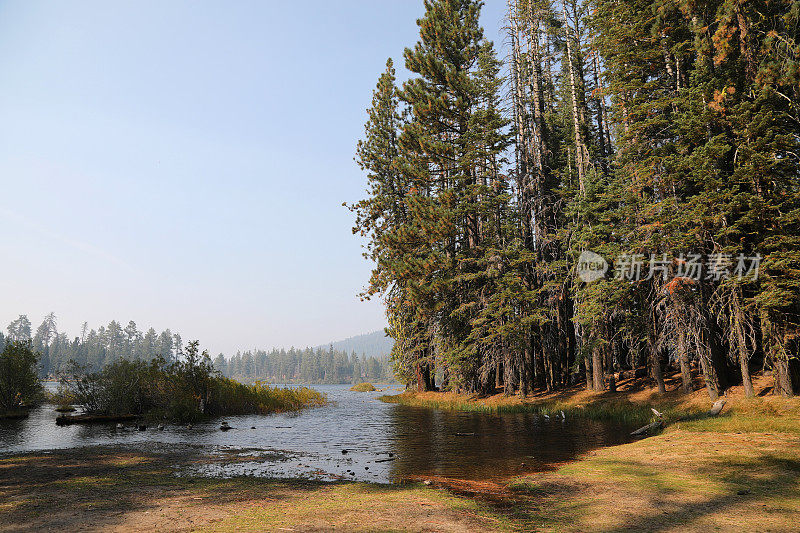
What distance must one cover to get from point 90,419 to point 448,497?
944 inches

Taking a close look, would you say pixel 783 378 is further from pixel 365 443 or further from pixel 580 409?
pixel 365 443

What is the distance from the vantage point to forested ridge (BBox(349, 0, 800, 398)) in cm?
1692

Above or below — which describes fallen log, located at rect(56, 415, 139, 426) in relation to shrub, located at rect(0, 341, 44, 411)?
below

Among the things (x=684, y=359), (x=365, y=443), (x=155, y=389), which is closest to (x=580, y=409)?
(x=684, y=359)

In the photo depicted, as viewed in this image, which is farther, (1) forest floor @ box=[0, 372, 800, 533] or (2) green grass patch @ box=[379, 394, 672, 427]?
(2) green grass patch @ box=[379, 394, 672, 427]

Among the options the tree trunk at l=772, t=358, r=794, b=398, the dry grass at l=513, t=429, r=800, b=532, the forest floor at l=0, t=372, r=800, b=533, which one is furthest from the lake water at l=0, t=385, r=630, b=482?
the tree trunk at l=772, t=358, r=794, b=398

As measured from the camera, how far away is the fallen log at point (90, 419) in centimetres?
2338

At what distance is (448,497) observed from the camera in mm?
8352

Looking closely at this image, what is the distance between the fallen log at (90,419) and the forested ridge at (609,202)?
1736 centimetres

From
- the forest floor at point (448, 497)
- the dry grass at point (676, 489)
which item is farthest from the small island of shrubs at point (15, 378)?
the dry grass at point (676, 489)

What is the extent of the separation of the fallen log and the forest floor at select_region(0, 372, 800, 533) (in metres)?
12.3

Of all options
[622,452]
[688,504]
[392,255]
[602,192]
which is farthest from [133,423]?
[602,192]

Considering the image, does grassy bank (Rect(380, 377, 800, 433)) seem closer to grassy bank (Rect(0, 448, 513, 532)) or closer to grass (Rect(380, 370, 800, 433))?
grass (Rect(380, 370, 800, 433))


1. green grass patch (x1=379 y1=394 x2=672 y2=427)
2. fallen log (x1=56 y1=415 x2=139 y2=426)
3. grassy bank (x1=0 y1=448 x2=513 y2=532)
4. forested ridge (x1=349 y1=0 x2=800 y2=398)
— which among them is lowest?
green grass patch (x1=379 y1=394 x2=672 y2=427)
